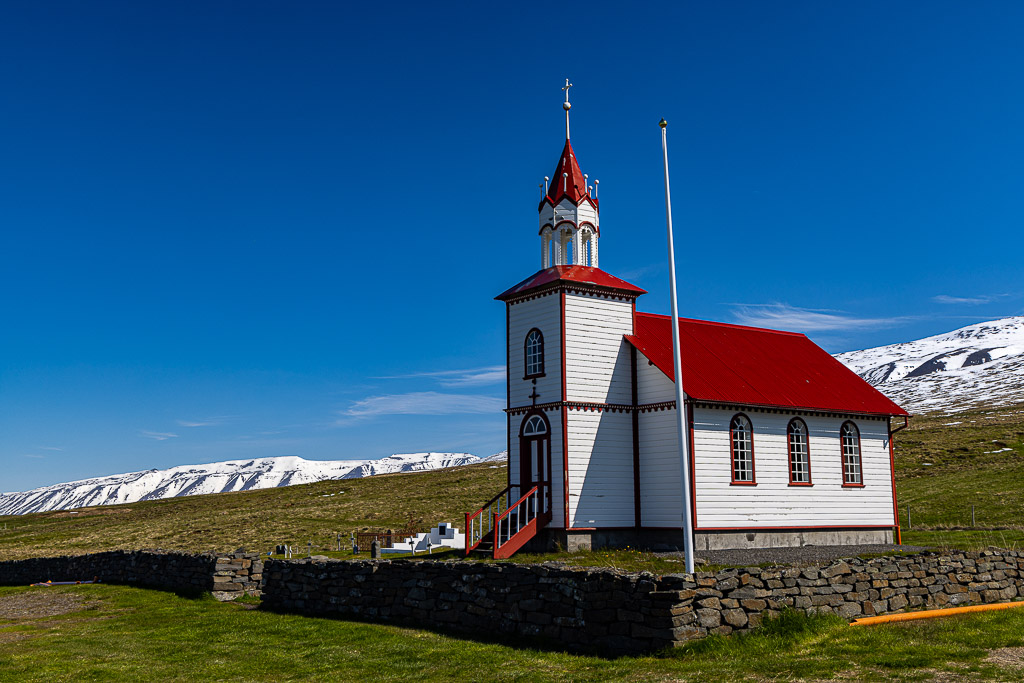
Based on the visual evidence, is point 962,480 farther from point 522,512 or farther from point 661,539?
point 522,512

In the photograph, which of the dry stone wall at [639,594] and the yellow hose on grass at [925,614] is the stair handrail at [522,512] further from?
the yellow hose on grass at [925,614]

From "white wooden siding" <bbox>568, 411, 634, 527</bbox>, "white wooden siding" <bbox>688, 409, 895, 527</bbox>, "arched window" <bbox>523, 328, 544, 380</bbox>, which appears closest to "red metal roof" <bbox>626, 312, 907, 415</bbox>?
"white wooden siding" <bbox>688, 409, 895, 527</bbox>

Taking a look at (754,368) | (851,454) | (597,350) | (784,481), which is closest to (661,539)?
(784,481)

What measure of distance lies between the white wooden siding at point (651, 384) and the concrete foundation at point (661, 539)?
4248mm

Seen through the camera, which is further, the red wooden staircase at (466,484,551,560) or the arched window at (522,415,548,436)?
the arched window at (522,415,548,436)

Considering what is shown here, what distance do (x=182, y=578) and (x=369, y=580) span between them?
8.32m

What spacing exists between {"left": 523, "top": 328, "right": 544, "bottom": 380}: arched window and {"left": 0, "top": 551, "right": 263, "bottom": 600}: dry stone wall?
1043cm

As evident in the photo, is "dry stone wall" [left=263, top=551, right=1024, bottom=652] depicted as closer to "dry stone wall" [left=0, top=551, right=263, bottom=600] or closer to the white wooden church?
"dry stone wall" [left=0, top=551, right=263, bottom=600]

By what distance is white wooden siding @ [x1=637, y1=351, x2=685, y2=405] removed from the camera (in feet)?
88.9

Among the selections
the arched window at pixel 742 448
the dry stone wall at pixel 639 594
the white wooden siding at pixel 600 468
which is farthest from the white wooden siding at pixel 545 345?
the dry stone wall at pixel 639 594

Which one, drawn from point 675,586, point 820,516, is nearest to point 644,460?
point 820,516

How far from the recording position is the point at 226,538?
166 ft

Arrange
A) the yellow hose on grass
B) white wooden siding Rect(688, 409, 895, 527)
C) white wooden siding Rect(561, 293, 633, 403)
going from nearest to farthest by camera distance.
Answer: the yellow hose on grass < white wooden siding Rect(688, 409, 895, 527) < white wooden siding Rect(561, 293, 633, 403)

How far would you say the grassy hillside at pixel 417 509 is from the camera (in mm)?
39375
